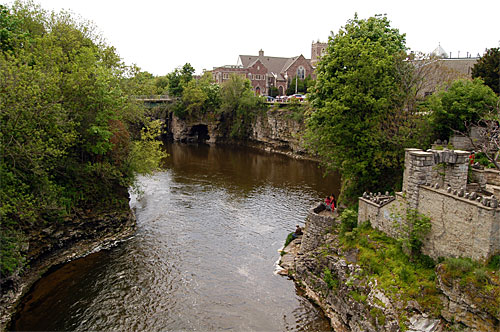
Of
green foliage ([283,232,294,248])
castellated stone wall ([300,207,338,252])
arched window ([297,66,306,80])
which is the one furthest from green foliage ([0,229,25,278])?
arched window ([297,66,306,80])

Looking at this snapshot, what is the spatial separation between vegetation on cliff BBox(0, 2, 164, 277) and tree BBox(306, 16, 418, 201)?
596 inches

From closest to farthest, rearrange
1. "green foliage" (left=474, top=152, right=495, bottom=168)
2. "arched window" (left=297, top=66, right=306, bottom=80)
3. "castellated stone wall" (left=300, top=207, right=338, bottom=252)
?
"castellated stone wall" (left=300, top=207, right=338, bottom=252)
"green foliage" (left=474, top=152, right=495, bottom=168)
"arched window" (left=297, top=66, right=306, bottom=80)

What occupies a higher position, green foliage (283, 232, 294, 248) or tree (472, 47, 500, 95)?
tree (472, 47, 500, 95)

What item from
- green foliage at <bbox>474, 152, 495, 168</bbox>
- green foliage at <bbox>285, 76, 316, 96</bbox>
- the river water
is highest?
green foliage at <bbox>285, 76, 316, 96</bbox>

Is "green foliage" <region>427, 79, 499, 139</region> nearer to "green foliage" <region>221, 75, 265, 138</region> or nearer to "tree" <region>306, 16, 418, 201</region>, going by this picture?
"tree" <region>306, 16, 418, 201</region>

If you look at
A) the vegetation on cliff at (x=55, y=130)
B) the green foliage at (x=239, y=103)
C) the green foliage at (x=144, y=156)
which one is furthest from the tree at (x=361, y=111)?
the green foliage at (x=239, y=103)

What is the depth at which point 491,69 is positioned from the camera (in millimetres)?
36875

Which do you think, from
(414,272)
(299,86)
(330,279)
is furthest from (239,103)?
(414,272)

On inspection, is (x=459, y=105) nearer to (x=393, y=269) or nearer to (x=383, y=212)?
(x=383, y=212)

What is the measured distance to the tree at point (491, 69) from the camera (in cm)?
3617

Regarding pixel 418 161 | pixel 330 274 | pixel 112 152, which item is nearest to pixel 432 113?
pixel 418 161

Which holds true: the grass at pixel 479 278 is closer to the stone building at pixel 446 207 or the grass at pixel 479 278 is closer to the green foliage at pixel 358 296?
the stone building at pixel 446 207

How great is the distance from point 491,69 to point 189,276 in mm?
34945

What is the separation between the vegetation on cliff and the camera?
19.4 metres
